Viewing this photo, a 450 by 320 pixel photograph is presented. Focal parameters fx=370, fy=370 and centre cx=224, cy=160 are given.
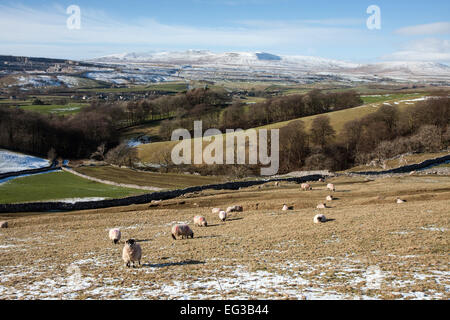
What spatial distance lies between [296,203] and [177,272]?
21.4m

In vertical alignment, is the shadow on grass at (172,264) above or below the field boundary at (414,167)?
above

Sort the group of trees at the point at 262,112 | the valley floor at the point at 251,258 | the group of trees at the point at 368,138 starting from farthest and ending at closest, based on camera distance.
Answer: the group of trees at the point at 262,112 < the group of trees at the point at 368,138 < the valley floor at the point at 251,258

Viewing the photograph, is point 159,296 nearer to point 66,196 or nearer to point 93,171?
point 66,196

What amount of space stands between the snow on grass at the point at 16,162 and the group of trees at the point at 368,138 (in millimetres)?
51130

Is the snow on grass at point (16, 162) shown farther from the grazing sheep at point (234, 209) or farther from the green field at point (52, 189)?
the grazing sheep at point (234, 209)

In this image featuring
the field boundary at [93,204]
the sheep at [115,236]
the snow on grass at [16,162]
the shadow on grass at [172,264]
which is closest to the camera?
the shadow on grass at [172,264]

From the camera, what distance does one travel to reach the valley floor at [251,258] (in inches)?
483

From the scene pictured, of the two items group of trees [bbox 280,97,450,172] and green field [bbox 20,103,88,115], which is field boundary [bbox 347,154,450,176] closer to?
group of trees [bbox 280,97,450,172]

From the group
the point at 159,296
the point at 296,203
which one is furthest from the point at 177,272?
the point at 296,203

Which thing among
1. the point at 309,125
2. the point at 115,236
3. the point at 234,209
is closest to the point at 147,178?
the point at 234,209

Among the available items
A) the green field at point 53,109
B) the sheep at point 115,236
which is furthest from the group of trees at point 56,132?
the sheep at point 115,236

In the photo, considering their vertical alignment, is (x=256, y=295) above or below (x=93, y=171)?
above
